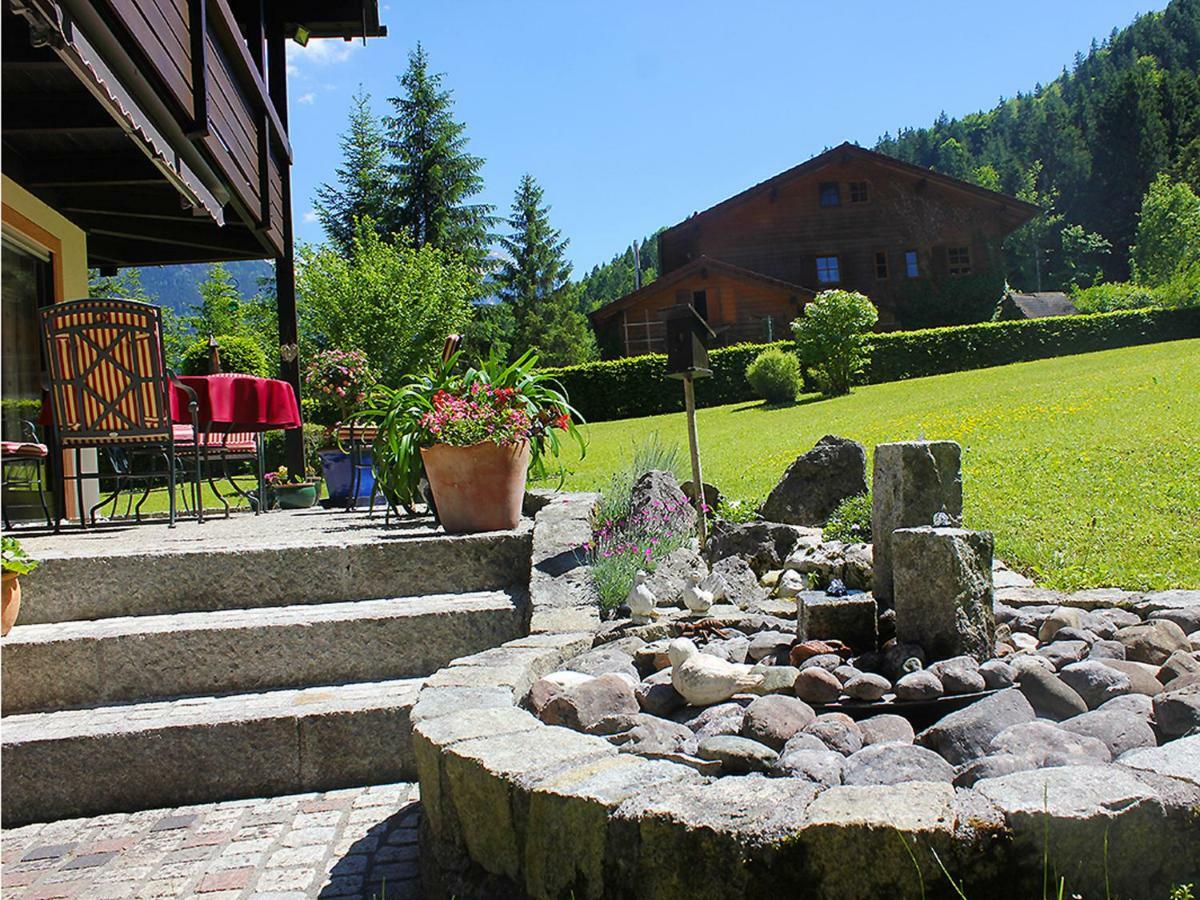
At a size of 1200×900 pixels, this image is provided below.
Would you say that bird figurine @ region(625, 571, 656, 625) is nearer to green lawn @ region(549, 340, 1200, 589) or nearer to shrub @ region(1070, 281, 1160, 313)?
green lawn @ region(549, 340, 1200, 589)

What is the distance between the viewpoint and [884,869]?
172 cm

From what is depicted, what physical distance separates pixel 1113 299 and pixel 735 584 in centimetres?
4602

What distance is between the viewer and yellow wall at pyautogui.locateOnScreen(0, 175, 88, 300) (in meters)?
6.46

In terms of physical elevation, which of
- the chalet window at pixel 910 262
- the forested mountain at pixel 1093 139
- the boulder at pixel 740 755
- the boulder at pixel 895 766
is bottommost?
the boulder at pixel 740 755

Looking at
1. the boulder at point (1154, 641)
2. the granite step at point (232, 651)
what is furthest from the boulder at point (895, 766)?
the granite step at point (232, 651)

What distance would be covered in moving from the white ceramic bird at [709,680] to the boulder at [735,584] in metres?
1.12

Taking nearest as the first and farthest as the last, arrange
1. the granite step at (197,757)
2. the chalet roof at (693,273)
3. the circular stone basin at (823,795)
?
the circular stone basin at (823,795) → the granite step at (197,757) → the chalet roof at (693,273)

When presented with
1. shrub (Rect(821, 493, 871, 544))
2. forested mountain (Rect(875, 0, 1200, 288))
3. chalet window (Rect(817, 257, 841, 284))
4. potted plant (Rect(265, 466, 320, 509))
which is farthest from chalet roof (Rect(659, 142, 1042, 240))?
shrub (Rect(821, 493, 871, 544))

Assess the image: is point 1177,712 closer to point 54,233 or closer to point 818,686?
point 818,686

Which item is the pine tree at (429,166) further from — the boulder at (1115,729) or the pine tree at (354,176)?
the boulder at (1115,729)

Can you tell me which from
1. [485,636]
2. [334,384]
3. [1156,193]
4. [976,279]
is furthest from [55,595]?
[1156,193]

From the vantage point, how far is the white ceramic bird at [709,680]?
115 inches

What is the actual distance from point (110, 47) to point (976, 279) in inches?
1222

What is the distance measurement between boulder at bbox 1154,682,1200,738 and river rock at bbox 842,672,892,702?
65 cm
